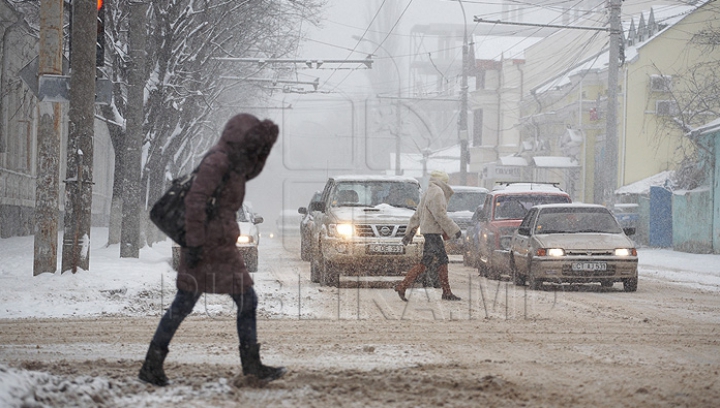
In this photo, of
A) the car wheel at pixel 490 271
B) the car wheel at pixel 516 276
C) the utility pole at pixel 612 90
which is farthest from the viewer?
the utility pole at pixel 612 90

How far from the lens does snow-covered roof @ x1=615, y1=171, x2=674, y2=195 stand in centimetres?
3897

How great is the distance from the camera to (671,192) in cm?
3559

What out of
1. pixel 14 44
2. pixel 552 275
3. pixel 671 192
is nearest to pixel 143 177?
pixel 14 44

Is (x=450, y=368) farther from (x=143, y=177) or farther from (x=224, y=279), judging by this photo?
(x=143, y=177)

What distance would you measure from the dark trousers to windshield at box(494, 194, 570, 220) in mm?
14752

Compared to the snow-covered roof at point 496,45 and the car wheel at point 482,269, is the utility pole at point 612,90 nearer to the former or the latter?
the car wheel at point 482,269

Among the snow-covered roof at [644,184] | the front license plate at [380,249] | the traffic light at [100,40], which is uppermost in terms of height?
the traffic light at [100,40]

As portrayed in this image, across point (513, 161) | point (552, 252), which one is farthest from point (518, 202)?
point (513, 161)

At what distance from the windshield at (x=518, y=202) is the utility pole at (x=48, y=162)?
9931 millimetres

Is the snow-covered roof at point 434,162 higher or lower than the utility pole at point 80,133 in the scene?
higher

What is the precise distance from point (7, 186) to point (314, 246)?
549 inches

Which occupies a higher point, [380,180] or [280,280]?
[380,180]

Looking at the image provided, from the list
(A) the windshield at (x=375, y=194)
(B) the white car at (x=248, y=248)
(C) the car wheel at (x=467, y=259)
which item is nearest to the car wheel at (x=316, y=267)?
(A) the windshield at (x=375, y=194)

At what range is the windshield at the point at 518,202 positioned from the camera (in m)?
21.0
